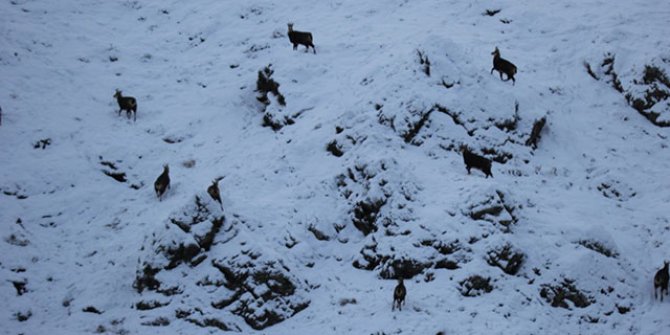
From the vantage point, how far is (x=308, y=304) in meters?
15.5

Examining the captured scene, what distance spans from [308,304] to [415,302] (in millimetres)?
2931

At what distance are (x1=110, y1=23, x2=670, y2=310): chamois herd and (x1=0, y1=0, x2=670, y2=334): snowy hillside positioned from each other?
357 millimetres

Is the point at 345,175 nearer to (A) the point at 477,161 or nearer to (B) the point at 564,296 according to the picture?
(A) the point at 477,161

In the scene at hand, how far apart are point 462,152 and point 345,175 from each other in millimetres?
4013

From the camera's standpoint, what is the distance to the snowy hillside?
15.2m

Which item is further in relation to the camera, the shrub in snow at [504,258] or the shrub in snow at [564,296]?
the shrub in snow at [504,258]

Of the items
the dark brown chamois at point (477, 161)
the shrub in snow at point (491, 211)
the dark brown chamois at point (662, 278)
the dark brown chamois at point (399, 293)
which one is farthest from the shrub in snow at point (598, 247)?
the dark brown chamois at point (399, 293)

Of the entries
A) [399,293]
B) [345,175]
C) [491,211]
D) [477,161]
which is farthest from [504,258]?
[345,175]

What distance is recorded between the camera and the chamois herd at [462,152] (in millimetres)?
14705

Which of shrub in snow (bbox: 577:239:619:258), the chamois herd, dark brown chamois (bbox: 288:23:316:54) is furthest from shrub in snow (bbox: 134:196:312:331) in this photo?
dark brown chamois (bbox: 288:23:316:54)

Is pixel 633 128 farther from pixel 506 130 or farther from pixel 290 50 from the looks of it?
pixel 290 50

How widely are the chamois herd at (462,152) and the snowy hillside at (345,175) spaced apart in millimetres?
357

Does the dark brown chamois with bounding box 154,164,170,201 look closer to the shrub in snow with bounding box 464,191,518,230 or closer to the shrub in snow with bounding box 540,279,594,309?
the shrub in snow with bounding box 464,191,518,230

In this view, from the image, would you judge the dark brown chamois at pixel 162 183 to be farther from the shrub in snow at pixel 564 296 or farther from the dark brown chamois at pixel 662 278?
the dark brown chamois at pixel 662 278
